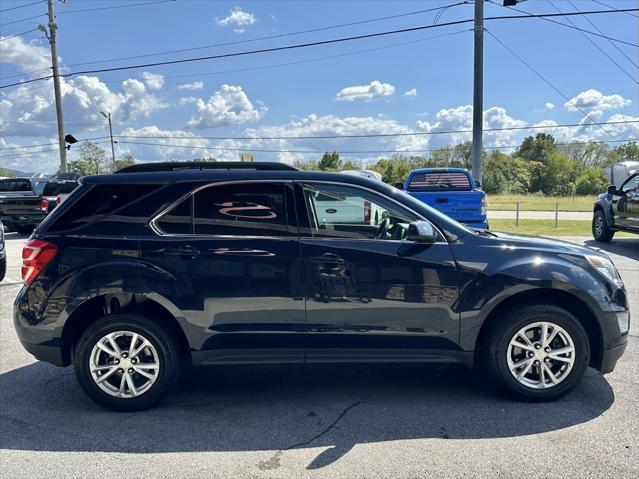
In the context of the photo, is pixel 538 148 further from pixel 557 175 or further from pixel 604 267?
pixel 604 267

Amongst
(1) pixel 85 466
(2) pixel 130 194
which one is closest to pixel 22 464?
(1) pixel 85 466

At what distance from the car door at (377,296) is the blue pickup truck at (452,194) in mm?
6266

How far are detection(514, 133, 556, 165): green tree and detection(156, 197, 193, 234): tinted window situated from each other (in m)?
77.0

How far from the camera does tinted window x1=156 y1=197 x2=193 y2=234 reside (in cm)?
366

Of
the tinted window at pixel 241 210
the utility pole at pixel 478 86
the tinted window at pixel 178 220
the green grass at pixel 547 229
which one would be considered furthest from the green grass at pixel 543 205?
the tinted window at pixel 178 220

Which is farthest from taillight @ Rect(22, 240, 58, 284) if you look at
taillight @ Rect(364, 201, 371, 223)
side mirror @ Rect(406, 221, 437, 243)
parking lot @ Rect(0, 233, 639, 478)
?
side mirror @ Rect(406, 221, 437, 243)

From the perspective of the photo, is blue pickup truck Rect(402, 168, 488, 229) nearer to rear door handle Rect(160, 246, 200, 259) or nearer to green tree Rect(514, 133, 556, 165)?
rear door handle Rect(160, 246, 200, 259)

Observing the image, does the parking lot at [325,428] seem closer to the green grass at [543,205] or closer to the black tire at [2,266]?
the black tire at [2,266]

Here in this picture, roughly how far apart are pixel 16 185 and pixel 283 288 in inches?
708

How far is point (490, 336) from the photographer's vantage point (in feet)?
12.1

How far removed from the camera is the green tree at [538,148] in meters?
73.3

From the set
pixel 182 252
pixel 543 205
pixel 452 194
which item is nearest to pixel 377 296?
pixel 182 252

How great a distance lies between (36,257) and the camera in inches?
143

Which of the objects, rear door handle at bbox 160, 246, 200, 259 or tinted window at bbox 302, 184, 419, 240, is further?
tinted window at bbox 302, 184, 419, 240
